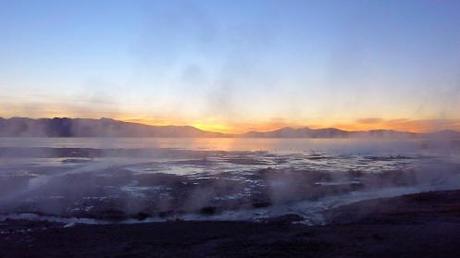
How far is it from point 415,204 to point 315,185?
10136mm

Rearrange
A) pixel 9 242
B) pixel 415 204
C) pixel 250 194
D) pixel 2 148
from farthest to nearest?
pixel 2 148
pixel 250 194
pixel 415 204
pixel 9 242

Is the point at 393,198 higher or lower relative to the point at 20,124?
lower

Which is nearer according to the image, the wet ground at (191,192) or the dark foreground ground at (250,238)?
the dark foreground ground at (250,238)

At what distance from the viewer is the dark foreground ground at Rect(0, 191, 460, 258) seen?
14289 millimetres

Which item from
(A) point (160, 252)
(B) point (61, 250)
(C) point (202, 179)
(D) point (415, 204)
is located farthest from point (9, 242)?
(C) point (202, 179)

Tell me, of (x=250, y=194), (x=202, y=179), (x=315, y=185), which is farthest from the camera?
(x=202, y=179)

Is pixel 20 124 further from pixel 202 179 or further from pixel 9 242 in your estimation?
pixel 9 242

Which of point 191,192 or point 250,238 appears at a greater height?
point 191,192

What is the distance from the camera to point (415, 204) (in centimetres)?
2370

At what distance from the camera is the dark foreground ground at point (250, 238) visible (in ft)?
46.9

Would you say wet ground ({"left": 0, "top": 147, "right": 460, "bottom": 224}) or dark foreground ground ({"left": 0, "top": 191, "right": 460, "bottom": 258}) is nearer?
dark foreground ground ({"left": 0, "top": 191, "right": 460, "bottom": 258})

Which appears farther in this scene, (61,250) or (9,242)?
(9,242)

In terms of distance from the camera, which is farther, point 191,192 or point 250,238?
point 191,192

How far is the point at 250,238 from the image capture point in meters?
16.0
